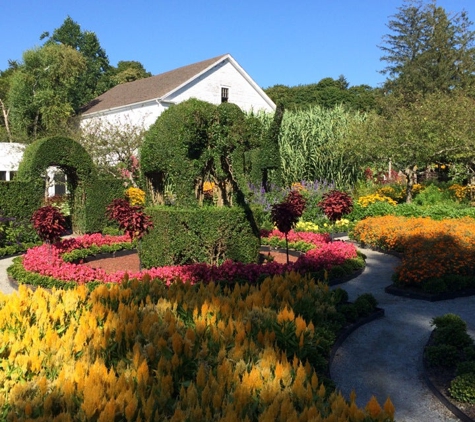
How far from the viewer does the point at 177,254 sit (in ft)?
32.8

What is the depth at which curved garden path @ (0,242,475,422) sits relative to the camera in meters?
4.94

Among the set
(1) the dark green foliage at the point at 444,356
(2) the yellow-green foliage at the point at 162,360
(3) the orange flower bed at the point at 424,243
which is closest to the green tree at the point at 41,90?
(3) the orange flower bed at the point at 424,243

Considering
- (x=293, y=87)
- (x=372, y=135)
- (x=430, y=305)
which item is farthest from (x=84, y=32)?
(x=430, y=305)

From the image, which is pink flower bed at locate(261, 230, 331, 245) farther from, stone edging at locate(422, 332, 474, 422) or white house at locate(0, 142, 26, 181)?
white house at locate(0, 142, 26, 181)

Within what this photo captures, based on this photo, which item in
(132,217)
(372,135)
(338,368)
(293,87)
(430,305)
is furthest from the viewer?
(293,87)

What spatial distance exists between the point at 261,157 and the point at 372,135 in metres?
11.9

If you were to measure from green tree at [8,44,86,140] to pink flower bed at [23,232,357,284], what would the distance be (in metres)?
25.5

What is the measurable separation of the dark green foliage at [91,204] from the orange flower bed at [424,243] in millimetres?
8937

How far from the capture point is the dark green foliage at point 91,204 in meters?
16.2

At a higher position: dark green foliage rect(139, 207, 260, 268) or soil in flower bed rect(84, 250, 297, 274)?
dark green foliage rect(139, 207, 260, 268)

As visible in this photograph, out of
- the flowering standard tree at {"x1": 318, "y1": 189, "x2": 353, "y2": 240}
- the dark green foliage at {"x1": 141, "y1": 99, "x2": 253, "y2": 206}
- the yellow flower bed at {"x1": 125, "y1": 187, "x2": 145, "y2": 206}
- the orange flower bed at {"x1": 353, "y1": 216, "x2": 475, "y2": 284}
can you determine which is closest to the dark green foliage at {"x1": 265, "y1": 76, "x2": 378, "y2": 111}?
the yellow flower bed at {"x1": 125, "y1": 187, "x2": 145, "y2": 206}

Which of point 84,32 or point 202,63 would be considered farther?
point 84,32

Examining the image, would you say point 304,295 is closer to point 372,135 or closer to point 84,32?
point 372,135

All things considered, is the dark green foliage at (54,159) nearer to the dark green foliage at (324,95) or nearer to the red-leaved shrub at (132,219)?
the red-leaved shrub at (132,219)
